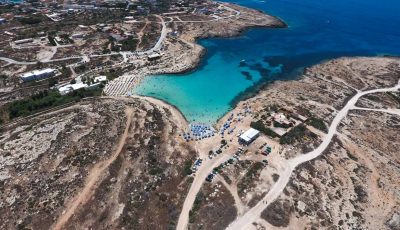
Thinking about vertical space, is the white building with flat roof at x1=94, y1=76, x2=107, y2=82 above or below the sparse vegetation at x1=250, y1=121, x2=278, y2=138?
below

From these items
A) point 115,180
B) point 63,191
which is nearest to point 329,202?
point 115,180

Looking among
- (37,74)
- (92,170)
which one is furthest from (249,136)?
(37,74)

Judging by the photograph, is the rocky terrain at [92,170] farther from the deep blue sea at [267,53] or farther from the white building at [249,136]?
the deep blue sea at [267,53]

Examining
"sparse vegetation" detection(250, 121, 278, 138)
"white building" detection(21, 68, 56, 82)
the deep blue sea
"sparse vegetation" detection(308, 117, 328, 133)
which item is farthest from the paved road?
"white building" detection(21, 68, 56, 82)

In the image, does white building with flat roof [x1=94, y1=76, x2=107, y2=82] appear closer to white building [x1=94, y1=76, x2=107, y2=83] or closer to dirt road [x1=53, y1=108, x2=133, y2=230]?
white building [x1=94, y1=76, x2=107, y2=83]

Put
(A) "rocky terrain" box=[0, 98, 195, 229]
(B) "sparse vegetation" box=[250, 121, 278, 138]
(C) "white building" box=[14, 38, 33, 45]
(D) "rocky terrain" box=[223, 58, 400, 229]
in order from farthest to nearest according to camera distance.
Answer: (C) "white building" box=[14, 38, 33, 45] < (B) "sparse vegetation" box=[250, 121, 278, 138] < (D) "rocky terrain" box=[223, 58, 400, 229] < (A) "rocky terrain" box=[0, 98, 195, 229]

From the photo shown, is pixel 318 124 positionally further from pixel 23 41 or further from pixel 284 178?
pixel 23 41

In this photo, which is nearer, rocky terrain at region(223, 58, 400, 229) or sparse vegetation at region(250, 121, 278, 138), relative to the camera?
rocky terrain at region(223, 58, 400, 229)
